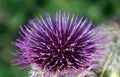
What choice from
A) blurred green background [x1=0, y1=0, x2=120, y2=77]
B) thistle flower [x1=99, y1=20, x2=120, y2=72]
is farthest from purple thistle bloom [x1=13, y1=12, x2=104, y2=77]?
blurred green background [x1=0, y1=0, x2=120, y2=77]

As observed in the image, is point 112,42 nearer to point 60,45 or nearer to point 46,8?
point 60,45

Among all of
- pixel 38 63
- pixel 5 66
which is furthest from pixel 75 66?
pixel 5 66

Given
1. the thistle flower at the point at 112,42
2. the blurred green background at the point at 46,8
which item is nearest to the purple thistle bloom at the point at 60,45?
the thistle flower at the point at 112,42

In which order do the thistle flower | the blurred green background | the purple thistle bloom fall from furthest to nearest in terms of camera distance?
the blurred green background, the thistle flower, the purple thistle bloom

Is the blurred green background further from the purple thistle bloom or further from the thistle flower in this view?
the purple thistle bloom

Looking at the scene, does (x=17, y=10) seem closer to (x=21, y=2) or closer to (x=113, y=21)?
(x=21, y=2)

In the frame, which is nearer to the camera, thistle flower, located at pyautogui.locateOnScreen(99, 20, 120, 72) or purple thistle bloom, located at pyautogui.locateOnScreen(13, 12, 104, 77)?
purple thistle bloom, located at pyautogui.locateOnScreen(13, 12, 104, 77)

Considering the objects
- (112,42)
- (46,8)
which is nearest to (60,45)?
(112,42)
